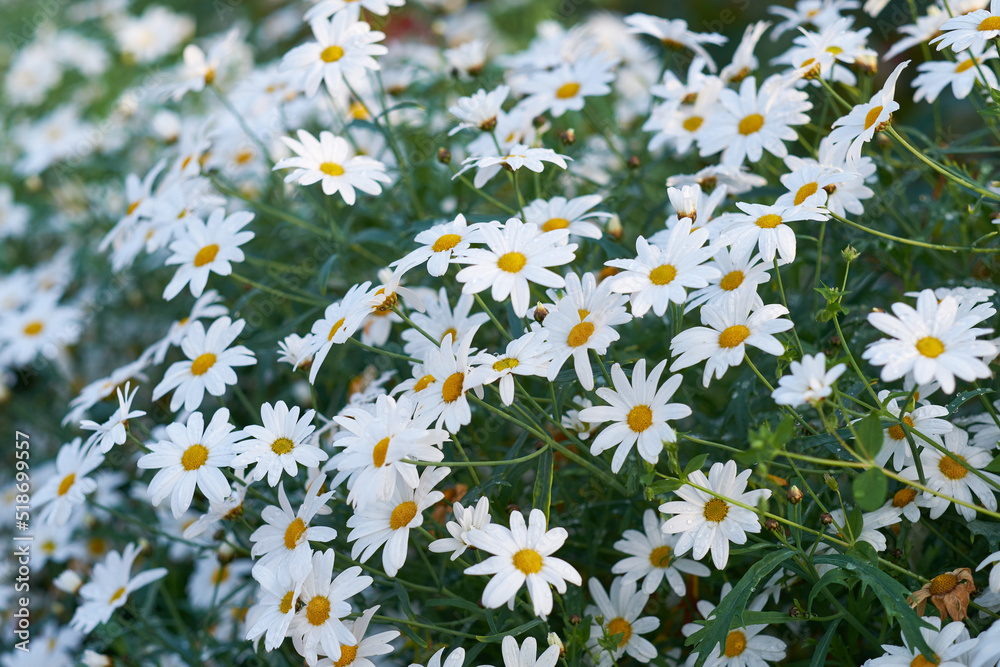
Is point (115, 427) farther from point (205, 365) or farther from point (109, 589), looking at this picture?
point (109, 589)

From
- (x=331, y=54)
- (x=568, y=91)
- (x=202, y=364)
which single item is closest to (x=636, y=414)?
(x=202, y=364)

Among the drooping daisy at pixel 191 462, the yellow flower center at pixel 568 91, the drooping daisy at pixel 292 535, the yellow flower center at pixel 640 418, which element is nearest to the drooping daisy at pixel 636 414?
the yellow flower center at pixel 640 418

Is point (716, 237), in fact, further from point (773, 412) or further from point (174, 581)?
point (174, 581)

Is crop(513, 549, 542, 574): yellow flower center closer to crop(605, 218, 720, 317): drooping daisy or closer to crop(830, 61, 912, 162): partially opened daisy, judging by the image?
crop(605, 218, 720, 317): drooping daisy

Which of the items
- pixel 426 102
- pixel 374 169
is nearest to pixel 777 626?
pixel 374 169

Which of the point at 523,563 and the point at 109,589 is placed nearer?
the point at 523,563

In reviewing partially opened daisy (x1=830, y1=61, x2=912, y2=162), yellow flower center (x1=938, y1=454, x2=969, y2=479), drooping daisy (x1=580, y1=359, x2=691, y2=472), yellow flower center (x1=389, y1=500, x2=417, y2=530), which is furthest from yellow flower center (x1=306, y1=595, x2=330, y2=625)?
partially opened daisy (x1=830, y1=61, x2=912, y2=162)

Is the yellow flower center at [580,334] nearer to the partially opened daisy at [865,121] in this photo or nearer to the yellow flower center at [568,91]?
the partially opened daisy at [865,121]
